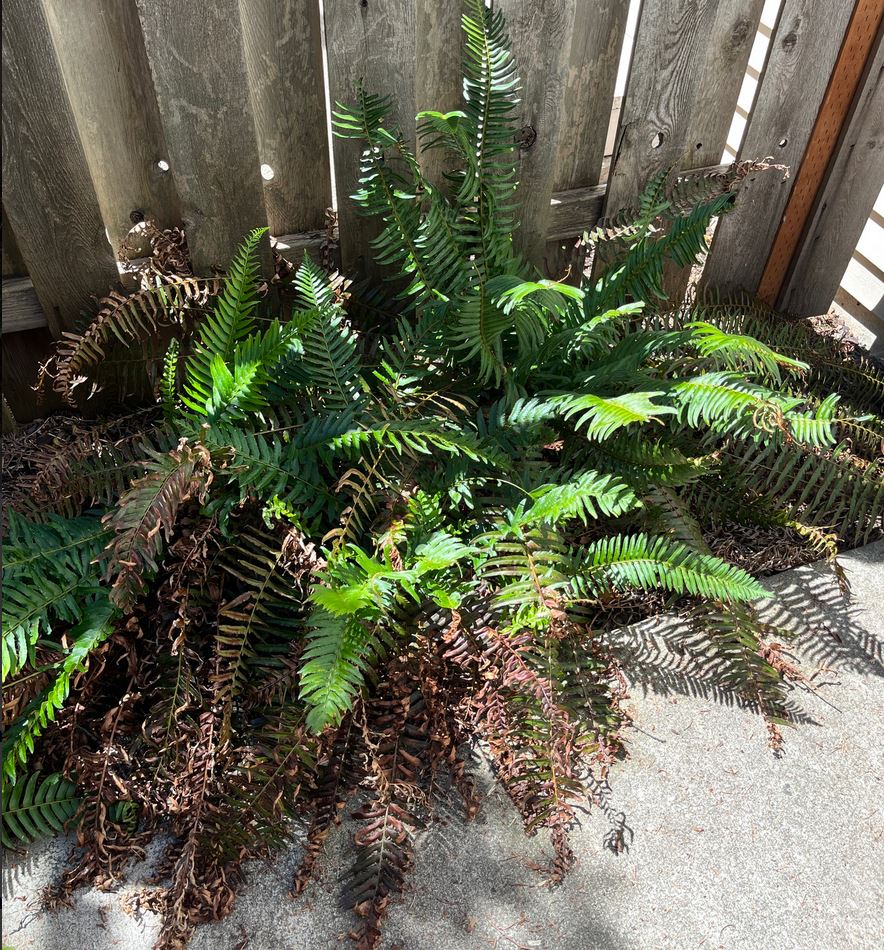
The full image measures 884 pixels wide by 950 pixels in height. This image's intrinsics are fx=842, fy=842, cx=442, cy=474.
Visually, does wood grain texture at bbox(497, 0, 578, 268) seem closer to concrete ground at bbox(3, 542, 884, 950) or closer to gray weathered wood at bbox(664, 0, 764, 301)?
gray weathered wood at bbox(664, 0, 764, 301)

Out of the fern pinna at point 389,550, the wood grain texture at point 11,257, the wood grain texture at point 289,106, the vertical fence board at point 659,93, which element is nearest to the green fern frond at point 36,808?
the fern pinna at point 389,550

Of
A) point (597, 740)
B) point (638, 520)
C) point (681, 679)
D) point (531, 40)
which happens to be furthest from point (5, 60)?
point (681, 679)

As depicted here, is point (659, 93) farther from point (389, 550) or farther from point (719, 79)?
point (389, 550)

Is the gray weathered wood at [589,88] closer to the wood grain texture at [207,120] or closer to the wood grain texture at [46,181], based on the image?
the wood grain texture at [207,120]

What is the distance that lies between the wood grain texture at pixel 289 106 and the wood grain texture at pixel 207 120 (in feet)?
0.34

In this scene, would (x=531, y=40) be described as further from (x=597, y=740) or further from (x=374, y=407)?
(x=597, y=740)

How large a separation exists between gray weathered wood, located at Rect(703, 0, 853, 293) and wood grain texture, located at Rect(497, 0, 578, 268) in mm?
817

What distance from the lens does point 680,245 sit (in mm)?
2654

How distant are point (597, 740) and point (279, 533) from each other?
98 centimetres

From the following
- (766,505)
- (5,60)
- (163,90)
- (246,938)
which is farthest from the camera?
(766,505)

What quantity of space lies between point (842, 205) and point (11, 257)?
10.1 feet

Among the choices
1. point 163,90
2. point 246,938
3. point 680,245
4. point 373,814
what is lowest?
point 246,938

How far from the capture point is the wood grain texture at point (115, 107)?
2.30m

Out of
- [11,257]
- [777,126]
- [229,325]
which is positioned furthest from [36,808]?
[777,126]
